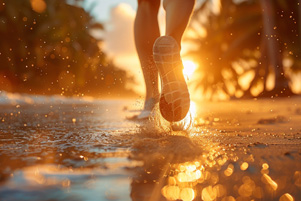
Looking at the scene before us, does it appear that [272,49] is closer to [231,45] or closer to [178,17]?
[231,45]

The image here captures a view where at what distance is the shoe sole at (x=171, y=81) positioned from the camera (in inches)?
74.8

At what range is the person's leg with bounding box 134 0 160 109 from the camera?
2.70 meters

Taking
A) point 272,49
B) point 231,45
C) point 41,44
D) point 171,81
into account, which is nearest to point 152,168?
point 171,81

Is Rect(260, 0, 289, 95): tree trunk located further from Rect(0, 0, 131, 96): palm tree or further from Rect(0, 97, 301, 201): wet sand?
Rect(0, 97, 301, 201): wet sand

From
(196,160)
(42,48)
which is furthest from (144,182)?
(42,48)

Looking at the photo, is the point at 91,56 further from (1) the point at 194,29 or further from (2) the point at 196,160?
(2) the point at 196,160

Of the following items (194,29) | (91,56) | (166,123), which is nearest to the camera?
(166,123)

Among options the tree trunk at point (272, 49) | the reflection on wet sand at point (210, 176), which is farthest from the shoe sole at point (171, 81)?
the tree trunk at point (272, 49)

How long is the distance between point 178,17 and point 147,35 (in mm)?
575

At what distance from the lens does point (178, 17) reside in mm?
2174

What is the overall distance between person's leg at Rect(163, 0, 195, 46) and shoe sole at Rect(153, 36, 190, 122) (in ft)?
0.54

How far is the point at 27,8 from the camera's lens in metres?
10.5

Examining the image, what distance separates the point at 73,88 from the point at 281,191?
47.3 ft

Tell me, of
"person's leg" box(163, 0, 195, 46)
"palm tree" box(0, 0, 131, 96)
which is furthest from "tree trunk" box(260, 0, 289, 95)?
"person's leg" box(163, 0, 195, 46)
